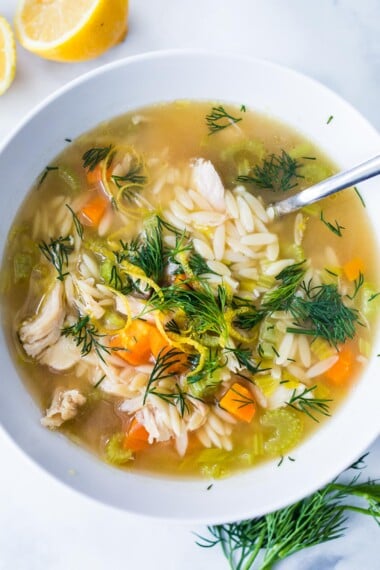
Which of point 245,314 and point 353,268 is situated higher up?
point 245,314

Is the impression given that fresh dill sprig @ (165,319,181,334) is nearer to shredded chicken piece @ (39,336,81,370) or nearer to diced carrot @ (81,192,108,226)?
shredded chicken piece @ (39,336,81,370)

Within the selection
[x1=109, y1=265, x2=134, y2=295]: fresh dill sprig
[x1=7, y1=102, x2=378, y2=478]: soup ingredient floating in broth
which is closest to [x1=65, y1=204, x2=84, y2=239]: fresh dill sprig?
[x1=7, y1=102, x2=378, y2=478]: soup ingredient floating in broth

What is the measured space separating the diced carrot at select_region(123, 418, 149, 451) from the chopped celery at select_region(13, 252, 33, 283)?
86cm

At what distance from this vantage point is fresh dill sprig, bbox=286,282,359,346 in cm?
348

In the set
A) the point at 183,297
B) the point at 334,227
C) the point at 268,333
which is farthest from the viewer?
the point at 334,227

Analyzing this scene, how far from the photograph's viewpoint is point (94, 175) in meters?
3.51

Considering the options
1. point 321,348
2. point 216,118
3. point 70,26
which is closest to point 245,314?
point 321,348

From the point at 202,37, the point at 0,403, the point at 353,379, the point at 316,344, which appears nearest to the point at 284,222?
the point at 316,344

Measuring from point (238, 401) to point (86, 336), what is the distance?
0.78 metres

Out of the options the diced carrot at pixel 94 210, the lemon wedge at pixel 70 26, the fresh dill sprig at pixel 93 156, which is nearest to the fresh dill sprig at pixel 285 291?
the diced carrot at pixel 94 210

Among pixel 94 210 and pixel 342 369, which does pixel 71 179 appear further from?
pixel 342 369

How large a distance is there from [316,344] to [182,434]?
2.57 feet

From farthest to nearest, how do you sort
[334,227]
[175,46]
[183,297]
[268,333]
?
[175,46] < [334,227] < [268,333] < [183,297]

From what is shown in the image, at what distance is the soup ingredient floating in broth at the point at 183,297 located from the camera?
11.2 ft
